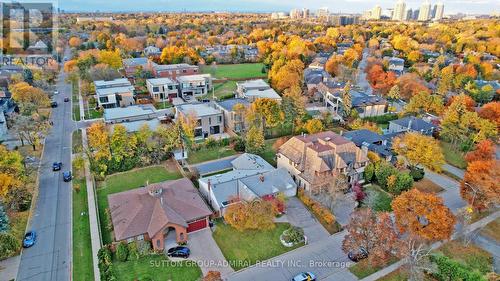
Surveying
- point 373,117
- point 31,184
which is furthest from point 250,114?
point 31,184

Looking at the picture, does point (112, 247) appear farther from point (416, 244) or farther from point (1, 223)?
point (416, 244)

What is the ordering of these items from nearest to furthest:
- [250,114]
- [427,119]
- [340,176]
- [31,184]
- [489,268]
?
[489,268] < [340,176] < [31,184] < [250,114] < [427,119]

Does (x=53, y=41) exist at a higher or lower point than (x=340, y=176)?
higher

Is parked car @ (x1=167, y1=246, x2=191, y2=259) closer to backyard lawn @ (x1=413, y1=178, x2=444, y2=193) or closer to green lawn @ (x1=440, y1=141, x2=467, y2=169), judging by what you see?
backyard lawn @ (x1=413, y1=178, x2=444, y2=193)

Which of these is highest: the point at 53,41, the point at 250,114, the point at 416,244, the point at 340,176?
the point at 53,41

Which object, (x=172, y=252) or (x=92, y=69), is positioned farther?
(x=92, y=69)

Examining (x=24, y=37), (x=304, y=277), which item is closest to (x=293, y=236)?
(x=304, y=277)

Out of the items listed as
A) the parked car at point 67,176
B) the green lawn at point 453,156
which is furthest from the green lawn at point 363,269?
the parked car at point 67,176

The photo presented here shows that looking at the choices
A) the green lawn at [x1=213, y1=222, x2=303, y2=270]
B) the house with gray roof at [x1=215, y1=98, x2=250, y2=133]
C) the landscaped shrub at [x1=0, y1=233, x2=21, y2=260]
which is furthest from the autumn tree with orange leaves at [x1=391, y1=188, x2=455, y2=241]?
the landscaped shrub at [x1=0, y1=233, x2=21, y2=260]
